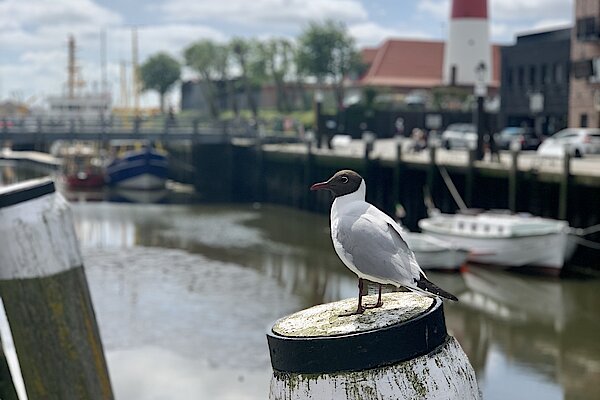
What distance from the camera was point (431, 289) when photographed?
278cm

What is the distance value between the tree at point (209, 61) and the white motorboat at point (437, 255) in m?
65.3

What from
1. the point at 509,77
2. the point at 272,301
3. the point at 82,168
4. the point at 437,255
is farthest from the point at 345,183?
the point at 82,168

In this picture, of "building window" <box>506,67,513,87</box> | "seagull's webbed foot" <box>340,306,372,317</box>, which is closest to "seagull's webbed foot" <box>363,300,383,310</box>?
"seagull's webbed foot" <box>340,306,372,317</box>

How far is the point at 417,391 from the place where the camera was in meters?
2.29

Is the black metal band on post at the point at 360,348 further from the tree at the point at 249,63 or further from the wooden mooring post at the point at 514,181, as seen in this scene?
the tree at the point at 249,63

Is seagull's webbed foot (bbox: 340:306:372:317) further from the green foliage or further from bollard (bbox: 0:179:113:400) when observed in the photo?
the green foliage

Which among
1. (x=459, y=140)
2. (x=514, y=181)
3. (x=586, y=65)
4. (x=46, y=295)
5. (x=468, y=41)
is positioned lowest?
(x=514, y=181)

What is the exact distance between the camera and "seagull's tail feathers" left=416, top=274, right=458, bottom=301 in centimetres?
271

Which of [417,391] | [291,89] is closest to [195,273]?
[417,391]

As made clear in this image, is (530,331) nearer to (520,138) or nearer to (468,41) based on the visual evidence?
(520,138)

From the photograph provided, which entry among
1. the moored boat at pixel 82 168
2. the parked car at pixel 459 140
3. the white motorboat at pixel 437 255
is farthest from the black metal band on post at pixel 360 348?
the moored boat at pixel 82 168

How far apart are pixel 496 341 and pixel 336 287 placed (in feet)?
21.7

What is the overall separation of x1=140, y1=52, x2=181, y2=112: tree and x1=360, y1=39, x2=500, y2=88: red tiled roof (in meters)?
34.2

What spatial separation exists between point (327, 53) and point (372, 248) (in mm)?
73378
